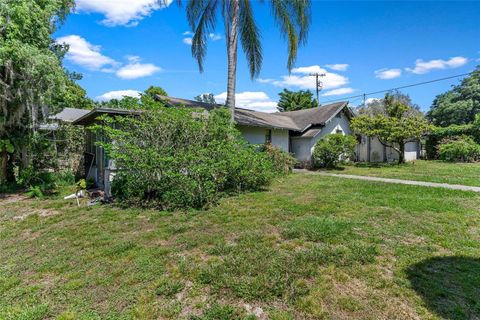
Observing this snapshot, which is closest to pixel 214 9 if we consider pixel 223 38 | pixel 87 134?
pixel 223 38

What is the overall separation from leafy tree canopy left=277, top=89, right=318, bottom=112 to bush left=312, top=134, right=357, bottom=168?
17613mm

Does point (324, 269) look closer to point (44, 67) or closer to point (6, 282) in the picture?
point (6, 282)

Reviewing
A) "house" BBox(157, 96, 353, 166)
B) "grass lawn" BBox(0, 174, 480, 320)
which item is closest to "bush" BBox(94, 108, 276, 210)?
"grass lawn" BBox(0, 174, 480, 320)

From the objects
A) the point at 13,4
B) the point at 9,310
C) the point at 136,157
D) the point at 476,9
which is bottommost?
the point at 9,310

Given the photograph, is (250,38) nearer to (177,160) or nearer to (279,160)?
(279,160)

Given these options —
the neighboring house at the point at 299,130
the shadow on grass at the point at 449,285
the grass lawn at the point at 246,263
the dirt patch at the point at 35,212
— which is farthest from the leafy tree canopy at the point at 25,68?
the shadow on grass at the point at 449,285

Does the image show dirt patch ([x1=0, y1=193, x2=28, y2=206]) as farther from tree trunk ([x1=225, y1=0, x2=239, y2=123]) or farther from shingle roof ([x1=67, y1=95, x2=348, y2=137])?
tree trunk ([x1=225, y1=0, x2=239, y2=123])

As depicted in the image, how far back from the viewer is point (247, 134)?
1516 cm

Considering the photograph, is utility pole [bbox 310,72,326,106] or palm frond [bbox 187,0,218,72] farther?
utility pole [bbox 310,72,326,106]

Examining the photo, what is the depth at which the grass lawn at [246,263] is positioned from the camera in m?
2.79

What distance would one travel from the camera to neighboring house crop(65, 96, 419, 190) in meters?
14.6

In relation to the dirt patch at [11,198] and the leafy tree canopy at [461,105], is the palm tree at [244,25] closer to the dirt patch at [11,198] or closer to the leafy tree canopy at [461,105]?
the dirt patch at [11,198]

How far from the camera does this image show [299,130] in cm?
1736

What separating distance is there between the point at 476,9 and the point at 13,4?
2105 cm
